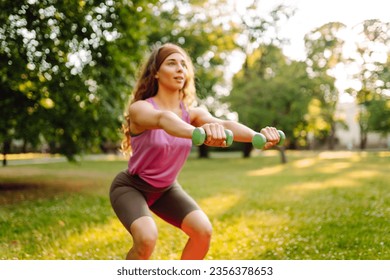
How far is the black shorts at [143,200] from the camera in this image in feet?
9.77

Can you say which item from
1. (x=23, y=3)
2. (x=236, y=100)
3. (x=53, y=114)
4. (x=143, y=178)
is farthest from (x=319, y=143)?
(x=143, y=178)

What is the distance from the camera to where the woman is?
9.51 feet

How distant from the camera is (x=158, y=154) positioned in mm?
3074

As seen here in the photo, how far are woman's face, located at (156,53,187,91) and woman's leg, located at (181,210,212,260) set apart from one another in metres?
0.90

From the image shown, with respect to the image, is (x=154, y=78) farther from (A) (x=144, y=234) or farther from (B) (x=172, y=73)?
(A) (x=144, y=234)

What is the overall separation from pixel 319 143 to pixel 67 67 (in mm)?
40953

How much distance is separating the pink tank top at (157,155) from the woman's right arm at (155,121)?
0.09 meters

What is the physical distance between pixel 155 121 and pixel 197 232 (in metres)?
0.81

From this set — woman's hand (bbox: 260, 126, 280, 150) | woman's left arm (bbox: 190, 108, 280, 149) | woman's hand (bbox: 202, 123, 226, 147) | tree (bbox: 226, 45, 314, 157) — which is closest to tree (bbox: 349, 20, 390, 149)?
woman's left arm (bbox: 190, 108, 280, 149)

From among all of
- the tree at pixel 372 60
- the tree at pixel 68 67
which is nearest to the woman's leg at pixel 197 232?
the tree at pixel 372 60

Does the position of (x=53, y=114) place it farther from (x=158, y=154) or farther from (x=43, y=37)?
(x=158, y=154)

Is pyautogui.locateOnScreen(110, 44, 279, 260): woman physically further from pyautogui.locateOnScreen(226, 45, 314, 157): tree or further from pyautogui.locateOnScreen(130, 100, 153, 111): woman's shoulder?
pyautogui.locateOnScreen(226, 45, 314, 157): tree

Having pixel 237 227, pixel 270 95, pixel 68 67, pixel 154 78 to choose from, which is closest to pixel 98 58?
pixel 68 67

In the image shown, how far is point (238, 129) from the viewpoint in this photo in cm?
293
